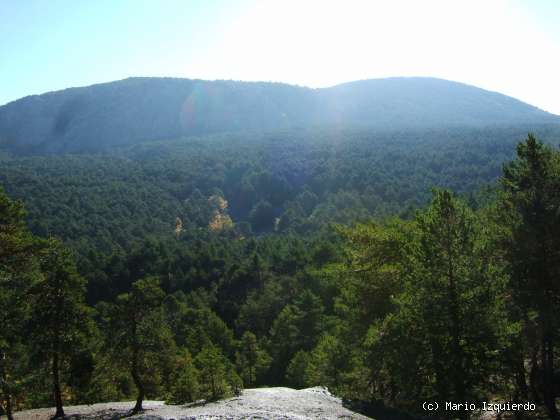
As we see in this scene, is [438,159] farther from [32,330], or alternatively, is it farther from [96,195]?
[32,330]

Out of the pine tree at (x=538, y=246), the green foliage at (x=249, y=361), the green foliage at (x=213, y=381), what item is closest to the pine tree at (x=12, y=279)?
the green foliage at (x=213, y=381)

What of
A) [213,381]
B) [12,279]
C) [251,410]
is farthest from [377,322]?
[12,279]

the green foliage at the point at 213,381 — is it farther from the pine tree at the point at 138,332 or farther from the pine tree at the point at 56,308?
the pine tree at the point at 56,308

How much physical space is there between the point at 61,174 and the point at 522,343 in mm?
175405

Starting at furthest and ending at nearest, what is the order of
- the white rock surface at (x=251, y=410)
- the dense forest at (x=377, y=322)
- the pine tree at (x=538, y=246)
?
1. the pine tree at (x=538, y=246)
2. the white rock surface at (x=251, y=410)
3. the dense forest at (x=377, y=322)

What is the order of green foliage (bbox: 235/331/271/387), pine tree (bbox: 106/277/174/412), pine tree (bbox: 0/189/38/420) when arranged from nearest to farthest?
pine tree (bbox: 0/189/38/420) < pine tree (bbox: 106/277/174/412) < green foliage (bbox: 235/331/271/387)

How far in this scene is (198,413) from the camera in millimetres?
19828

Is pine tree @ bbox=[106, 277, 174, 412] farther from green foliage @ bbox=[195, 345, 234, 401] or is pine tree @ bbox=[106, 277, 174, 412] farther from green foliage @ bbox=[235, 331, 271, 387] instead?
green foliage @ bbox=[235, 331, 271, 387]

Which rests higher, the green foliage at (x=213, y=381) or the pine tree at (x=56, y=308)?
the pine tree at (x=56, y=308)

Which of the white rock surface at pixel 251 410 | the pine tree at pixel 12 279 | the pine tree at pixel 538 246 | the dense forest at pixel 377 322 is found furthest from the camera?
the pine tree at pixel 12 279

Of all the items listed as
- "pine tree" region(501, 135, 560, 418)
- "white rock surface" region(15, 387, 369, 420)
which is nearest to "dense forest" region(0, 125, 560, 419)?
"pine tree" region(501, 135, 560, 418)

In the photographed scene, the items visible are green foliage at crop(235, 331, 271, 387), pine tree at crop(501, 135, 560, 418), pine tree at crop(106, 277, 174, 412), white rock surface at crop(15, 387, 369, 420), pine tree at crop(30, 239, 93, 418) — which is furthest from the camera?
green foliage at crop(235, 331, 271, 387)

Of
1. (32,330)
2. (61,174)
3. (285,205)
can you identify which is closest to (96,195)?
(61,174)

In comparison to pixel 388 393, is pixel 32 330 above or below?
above
